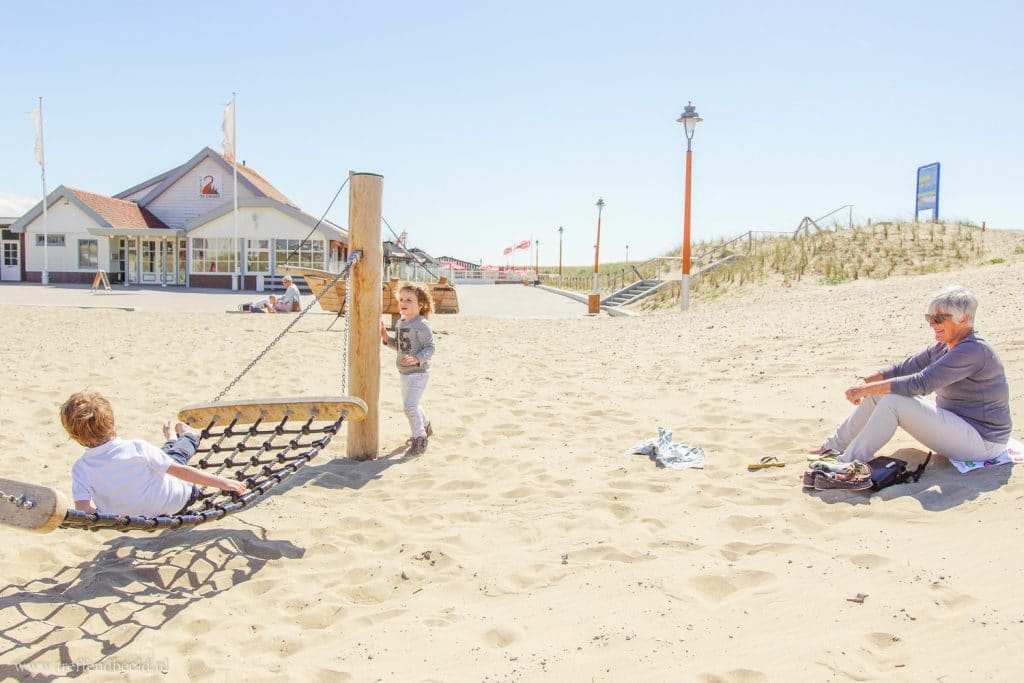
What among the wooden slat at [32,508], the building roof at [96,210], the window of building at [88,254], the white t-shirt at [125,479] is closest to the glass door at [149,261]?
the building roof at [96,210]

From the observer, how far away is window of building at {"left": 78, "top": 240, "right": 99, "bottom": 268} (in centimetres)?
3184

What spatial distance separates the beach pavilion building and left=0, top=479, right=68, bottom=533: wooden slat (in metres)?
26.9

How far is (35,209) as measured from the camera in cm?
3114

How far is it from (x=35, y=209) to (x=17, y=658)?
34744 mm

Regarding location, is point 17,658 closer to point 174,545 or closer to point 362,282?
point 174,545

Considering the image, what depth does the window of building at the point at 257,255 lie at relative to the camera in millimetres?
30141

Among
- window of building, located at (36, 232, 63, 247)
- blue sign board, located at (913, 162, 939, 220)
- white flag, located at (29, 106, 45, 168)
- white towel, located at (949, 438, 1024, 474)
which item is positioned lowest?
white towel, located at (949, 438, 1024, 474)

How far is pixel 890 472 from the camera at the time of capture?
404 cm

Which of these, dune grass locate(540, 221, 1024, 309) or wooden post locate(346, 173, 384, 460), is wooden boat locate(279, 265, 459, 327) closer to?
wooden post locate(346, 173, 384, 460)

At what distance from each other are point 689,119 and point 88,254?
88.8ft

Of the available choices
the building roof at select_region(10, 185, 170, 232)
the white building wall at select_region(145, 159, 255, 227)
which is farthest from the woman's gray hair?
the building roof at select_region(10, 185, 170, 232)

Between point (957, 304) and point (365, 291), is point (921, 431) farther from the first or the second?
point (365, 291)

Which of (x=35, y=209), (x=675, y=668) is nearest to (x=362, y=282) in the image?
(x=675, y=668)

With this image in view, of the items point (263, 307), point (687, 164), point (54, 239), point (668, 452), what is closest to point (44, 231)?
point (54, 239)
